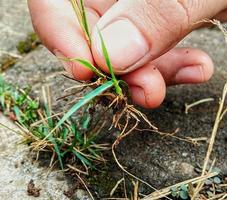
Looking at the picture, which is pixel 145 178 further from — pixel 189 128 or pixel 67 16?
pixel 67 16

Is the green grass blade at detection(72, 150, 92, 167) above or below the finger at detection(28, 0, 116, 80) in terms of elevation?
below

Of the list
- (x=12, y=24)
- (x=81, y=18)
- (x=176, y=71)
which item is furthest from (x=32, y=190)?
(x=12, y=24)

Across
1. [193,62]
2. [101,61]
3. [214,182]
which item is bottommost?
[214,182]

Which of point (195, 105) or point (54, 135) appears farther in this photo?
point (195, 105)

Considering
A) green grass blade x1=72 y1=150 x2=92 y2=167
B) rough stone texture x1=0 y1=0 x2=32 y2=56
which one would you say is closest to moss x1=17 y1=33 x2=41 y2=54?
rough stone texture x1=0 y1=0 x2=32 y2=56

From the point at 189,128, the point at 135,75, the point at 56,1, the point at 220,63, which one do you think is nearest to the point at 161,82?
the point at 135,75

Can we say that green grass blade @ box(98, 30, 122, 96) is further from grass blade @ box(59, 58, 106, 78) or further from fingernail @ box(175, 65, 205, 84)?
fingernail @ box(175, 65, 205, 84)

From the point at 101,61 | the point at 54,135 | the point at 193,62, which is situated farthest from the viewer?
the point at 193,62
